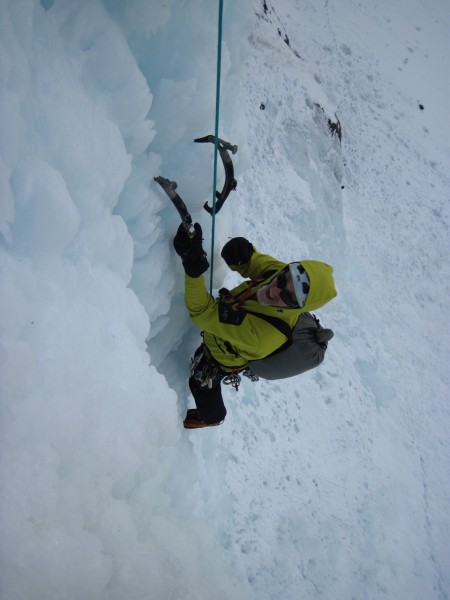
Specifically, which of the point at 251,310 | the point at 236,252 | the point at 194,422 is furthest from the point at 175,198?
the point at 194,422

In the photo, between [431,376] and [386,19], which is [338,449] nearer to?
[431,376]

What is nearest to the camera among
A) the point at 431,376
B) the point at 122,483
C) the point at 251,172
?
the point at 122,483

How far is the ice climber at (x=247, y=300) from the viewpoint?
2.39 metres

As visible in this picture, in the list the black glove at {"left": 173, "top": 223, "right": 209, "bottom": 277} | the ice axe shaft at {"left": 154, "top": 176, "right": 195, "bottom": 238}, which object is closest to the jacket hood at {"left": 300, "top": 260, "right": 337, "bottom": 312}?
the black glove at {"left": 173, "top": 223, "right": 209, "bottom": 277}

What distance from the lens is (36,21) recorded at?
1.69 m

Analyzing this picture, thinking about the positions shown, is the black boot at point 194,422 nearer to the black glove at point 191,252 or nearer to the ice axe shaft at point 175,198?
the black glove at point 191,252

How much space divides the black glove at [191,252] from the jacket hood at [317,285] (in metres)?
0.53

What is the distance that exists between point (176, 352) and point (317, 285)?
4.30 feet

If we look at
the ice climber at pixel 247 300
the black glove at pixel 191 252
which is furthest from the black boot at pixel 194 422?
the black glove at pixel 191 252

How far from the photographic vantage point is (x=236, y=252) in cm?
287

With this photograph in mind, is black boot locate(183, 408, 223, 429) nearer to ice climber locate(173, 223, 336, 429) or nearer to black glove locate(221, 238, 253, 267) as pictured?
ice climber locate(173, 223, 336, 429)

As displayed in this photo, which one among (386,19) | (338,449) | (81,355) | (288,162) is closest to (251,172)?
(288,162)

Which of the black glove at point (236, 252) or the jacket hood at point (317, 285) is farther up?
the jacket hood at point (317, 285)

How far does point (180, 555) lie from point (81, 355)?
1172mm
